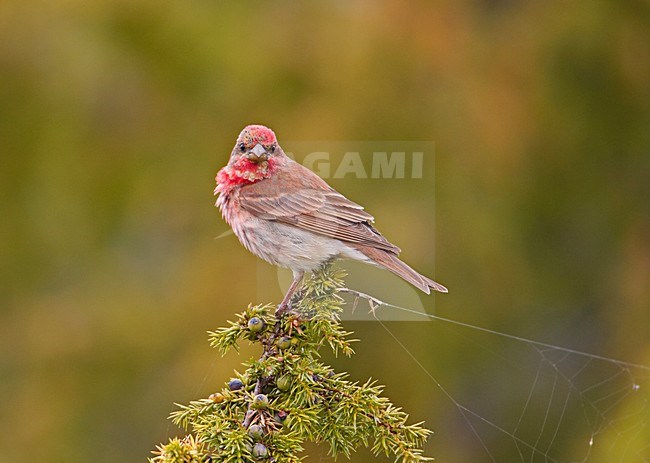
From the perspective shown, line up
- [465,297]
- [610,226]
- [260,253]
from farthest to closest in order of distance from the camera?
[610,226] → [465,297] → [260,253]

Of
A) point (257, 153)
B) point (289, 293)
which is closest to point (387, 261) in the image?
point (289, 293)

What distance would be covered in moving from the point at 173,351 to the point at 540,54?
149 inches

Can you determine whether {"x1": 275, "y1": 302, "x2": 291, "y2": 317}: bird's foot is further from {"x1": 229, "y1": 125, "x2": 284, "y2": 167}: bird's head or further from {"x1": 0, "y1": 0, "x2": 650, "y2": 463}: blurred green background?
{"x1": 0, "y1": 0, "x2": 650, "y2": 463}: blurred green background

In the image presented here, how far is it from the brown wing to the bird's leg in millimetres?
240

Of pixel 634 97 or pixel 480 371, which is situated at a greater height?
pixel 634 97

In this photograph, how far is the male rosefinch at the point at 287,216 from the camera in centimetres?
401

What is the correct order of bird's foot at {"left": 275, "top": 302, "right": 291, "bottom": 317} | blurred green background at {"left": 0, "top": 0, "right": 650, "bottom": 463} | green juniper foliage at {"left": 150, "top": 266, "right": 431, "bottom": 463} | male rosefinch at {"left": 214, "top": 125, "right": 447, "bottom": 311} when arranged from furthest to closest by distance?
1. blurred green background at {"left": 0, "top": 0, "right": 650, "bottom": 463}
2. male rosefinch at {"left": 214, "top": 125, "right": 447, "bottom": 311}
3. bird's foot at {"left": 275, "top": 302, "right": 291, "bottom": 317}
4. green juniper foliage at {"left": 150, "top": 266, "right": 431, "bottom": 463}

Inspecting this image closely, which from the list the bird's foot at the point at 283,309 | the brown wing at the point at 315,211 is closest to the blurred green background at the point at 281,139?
the brown wing at the point at 315,211

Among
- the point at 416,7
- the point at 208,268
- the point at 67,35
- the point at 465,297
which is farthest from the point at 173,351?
the point at 416,7

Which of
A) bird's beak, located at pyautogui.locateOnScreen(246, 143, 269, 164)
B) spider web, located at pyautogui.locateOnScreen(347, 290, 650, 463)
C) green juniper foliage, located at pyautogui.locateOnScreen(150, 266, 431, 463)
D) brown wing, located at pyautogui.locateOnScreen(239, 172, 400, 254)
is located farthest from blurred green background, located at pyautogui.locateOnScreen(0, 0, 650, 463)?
→ green juniper foliage, located at pyautogui.locateOnScreen(150, 266, 431, 463)

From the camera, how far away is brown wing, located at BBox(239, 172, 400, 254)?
4.02m

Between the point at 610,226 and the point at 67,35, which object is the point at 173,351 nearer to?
the point at 67,35

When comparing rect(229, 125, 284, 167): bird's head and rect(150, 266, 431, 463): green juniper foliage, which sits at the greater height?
rect(229, 125, 284, 167): bird's head

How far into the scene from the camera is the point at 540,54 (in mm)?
7902
